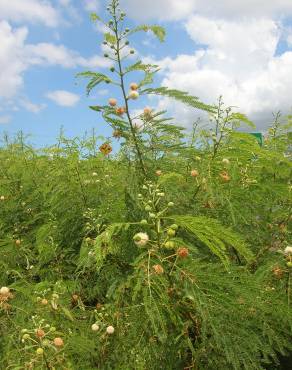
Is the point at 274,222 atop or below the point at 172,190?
below

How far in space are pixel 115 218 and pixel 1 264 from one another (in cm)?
167

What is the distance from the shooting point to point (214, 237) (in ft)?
6.97

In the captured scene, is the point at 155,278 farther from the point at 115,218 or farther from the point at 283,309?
the point at 115,218

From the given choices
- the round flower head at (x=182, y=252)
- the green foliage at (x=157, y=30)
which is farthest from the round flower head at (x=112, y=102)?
the round flower head at (x=182, y=252)

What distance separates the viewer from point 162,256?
7.44 feet

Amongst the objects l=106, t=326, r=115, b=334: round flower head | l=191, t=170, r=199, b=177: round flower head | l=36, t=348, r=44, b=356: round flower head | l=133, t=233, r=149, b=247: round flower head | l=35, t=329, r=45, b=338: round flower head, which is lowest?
l=106, t=326, r=115, b=334: round flower head

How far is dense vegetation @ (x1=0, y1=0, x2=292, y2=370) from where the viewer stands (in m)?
2.22

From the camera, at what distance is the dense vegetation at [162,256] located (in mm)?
2223

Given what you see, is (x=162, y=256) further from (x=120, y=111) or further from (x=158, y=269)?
(x=120, y=111)

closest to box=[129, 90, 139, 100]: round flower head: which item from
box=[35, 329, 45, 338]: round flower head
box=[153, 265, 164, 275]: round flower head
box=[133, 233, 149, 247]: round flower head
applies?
box=[133, 233, 149, 247]: round flower head

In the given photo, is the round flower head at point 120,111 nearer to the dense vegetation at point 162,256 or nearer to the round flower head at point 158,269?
the dense vegetation at point 162,256

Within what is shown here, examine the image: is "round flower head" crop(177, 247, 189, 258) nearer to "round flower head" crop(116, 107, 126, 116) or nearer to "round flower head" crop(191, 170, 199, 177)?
"round flower head" crop(191, 170, 199, 177)

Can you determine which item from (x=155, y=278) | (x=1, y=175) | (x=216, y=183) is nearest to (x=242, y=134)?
(x=216, y=183)

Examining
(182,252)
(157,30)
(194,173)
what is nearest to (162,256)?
(182,252)
